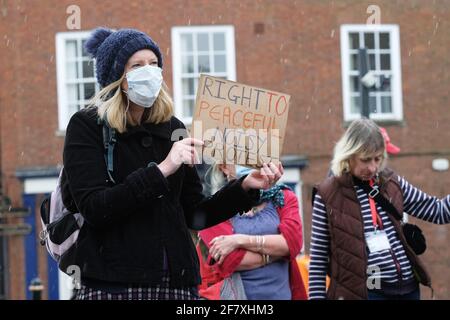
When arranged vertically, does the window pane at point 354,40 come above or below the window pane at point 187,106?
above

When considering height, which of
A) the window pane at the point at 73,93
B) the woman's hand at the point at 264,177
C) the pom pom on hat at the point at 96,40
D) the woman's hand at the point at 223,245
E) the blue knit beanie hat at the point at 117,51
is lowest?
the woman's hand at the point at 223,245

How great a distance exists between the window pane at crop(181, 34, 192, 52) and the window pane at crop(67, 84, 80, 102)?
218 centimetres

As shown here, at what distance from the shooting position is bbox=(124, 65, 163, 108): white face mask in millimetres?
3896

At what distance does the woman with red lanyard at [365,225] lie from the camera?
19.2 ft

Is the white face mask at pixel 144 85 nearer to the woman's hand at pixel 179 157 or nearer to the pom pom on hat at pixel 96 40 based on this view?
the woman's hand at pixel 179 157

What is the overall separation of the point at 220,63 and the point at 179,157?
15.9 metres

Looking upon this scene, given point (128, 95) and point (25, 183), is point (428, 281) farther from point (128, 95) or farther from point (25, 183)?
point (25, 183)

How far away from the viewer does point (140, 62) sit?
4035mm

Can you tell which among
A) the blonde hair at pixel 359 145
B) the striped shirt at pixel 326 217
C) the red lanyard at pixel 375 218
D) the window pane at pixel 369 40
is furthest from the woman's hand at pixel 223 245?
the window pane at pixel 369 40

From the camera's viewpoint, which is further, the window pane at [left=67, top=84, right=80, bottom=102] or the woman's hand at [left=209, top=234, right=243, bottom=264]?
the window pane at [left=67, top=84, right=80, bottom=102]

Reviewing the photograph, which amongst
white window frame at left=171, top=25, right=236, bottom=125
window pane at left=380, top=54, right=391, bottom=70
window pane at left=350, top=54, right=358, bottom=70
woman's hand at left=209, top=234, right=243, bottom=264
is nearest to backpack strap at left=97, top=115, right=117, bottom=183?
woman's hand at left=209, top=234, right=243, bottom=264

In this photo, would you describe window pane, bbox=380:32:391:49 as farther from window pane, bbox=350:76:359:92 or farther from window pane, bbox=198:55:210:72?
window pane, bbox=198:55:210:72

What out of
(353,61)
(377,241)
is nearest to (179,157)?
(377,241)

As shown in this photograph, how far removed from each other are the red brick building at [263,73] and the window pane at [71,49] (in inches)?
1.1
